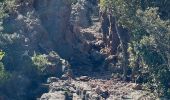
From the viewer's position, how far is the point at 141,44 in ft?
147

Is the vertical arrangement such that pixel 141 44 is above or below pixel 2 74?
above

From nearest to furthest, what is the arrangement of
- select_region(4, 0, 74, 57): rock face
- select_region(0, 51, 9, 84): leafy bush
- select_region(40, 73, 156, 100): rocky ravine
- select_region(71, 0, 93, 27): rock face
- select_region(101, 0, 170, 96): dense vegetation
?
select_region(0, 51, 9, 84): leafy bush → select_region(101, 0, 170, 96): dense vegetation → select_region(40, 73, 156, 100): rocky ravine → select_region(4, 0, 74, 57): rock face → select_region(71, 0, 93, 27): rock face

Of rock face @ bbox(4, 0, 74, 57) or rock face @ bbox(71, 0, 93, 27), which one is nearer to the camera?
rock face @ bbox(4, 0, 74, 57)

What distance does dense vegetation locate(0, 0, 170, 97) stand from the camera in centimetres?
4341

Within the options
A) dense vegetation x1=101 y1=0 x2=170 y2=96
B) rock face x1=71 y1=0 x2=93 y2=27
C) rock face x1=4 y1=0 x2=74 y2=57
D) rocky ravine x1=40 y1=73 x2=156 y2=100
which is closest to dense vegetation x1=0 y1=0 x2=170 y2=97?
dense vegetation x1=101 y1=0 x2=170 y2=96

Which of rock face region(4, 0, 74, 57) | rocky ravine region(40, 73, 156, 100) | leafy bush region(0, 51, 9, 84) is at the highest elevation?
rock face region(4, 0, 74, 57)

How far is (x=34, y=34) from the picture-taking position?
161 feet

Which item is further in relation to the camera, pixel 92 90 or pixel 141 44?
pixel 92 90

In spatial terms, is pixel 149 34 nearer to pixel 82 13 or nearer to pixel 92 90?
pixel 92 90

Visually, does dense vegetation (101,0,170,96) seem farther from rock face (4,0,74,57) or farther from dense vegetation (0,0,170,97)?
rock face (4,0,74,57)

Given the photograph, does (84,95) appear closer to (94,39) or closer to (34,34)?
(34,34)

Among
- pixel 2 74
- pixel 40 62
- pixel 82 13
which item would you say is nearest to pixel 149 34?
pixel 40 62

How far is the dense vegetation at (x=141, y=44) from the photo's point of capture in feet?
142

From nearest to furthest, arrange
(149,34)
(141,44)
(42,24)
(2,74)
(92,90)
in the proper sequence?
(2,74) < (149,34) < (141,44) < (92,90) < (42,24)
